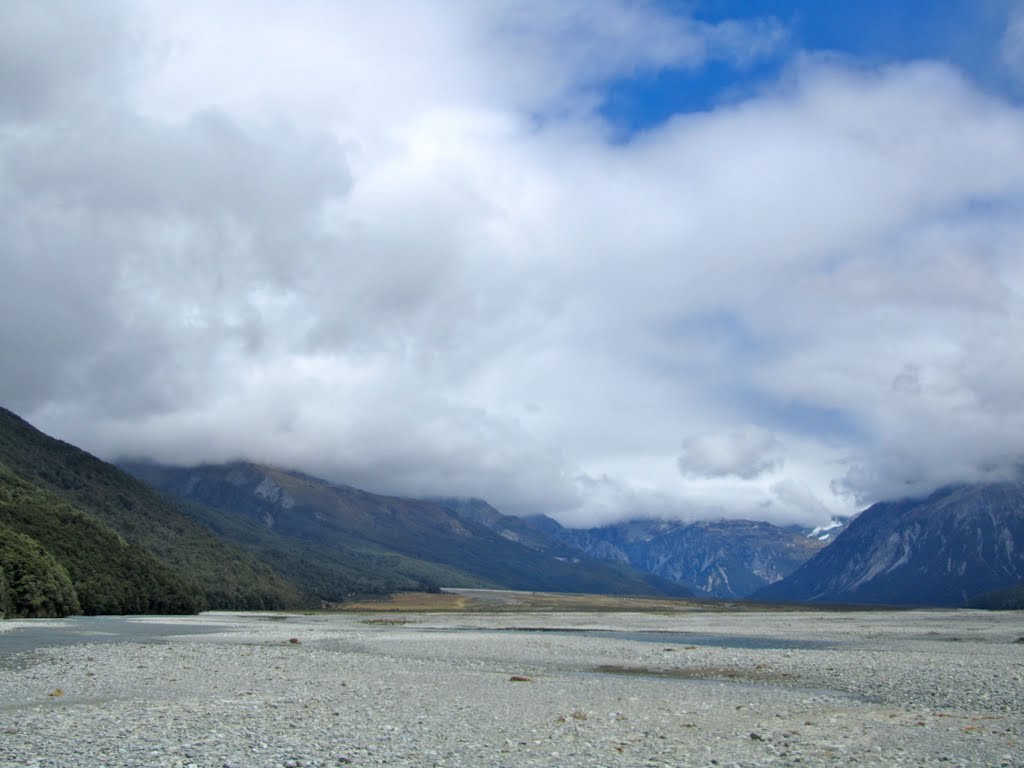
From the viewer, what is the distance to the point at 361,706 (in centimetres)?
2934

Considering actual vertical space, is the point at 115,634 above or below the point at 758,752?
below

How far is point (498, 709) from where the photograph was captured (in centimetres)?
2939

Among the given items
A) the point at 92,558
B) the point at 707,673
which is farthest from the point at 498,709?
the point at 92,558

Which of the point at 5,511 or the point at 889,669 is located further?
the point at 5,511

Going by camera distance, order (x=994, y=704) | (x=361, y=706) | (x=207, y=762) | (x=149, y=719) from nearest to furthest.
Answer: (x=207, y=762), (x=149, y=719), (x=361, y=706), (x=994, y=704)

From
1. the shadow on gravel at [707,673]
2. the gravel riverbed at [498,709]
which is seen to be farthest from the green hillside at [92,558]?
the shadow on gravel at [707,673]

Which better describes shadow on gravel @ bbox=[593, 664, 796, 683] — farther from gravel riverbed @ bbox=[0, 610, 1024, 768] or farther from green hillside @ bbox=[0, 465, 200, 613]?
green hillside @ bbox=[0, 465, 200, 613]

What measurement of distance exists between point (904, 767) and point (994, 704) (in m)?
16.4

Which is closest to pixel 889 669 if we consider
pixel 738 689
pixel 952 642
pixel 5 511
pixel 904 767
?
pixel 738 689

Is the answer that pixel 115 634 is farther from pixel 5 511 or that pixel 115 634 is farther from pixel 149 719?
pixel 5 511

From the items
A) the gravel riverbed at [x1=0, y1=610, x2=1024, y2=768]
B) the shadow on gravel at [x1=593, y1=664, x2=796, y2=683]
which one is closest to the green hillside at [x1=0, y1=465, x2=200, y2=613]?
the gravel riverbed at [x1=0, y1=610, x2=1024, y2=768]

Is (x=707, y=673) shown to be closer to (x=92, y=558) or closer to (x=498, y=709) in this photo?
(x=498, y=709)

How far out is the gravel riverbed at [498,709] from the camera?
20375 millimetres

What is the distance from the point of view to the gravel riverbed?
66.8 ft
